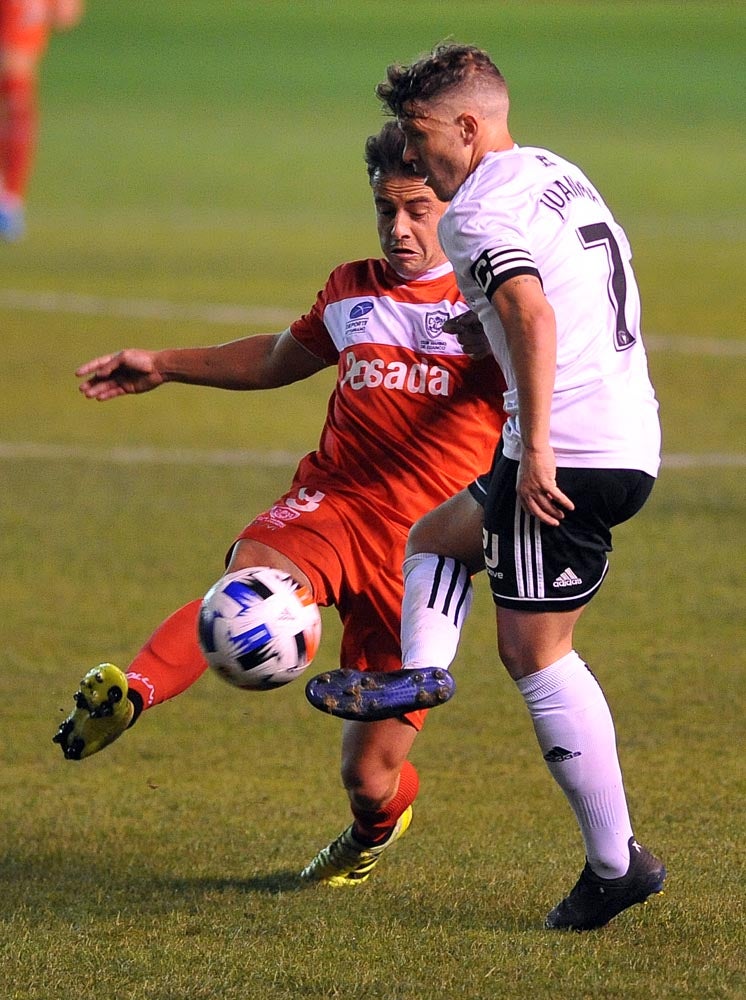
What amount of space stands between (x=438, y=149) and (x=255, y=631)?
1.17 metres

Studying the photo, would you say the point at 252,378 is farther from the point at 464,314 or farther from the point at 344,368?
the point at 464,314

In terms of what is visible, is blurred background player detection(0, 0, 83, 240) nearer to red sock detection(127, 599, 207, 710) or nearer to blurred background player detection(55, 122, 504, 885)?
blurred background player detection(55, 122, 504, 885)

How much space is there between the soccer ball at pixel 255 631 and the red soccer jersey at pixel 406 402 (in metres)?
0.64

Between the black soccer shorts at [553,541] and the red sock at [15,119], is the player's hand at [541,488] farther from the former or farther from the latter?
the red sock at [15,119]

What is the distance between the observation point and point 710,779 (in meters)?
5.70

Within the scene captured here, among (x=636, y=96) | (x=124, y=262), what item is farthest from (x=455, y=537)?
(x=636, y=96)

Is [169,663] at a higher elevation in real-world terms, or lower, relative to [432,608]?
lower

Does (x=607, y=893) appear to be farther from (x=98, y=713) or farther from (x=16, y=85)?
(x=16, y=85)

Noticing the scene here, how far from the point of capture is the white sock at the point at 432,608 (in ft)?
14.0

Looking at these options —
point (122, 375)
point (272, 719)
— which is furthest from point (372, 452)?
point (272, 719)

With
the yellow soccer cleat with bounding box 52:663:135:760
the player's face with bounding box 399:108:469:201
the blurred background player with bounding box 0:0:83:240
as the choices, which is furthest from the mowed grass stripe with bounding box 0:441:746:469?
the blurred background player with bounding box 0:0:83:240

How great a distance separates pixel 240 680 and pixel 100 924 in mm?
672

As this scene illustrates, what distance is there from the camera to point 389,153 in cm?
481

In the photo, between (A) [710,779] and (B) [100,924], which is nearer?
(B) [100,924]
